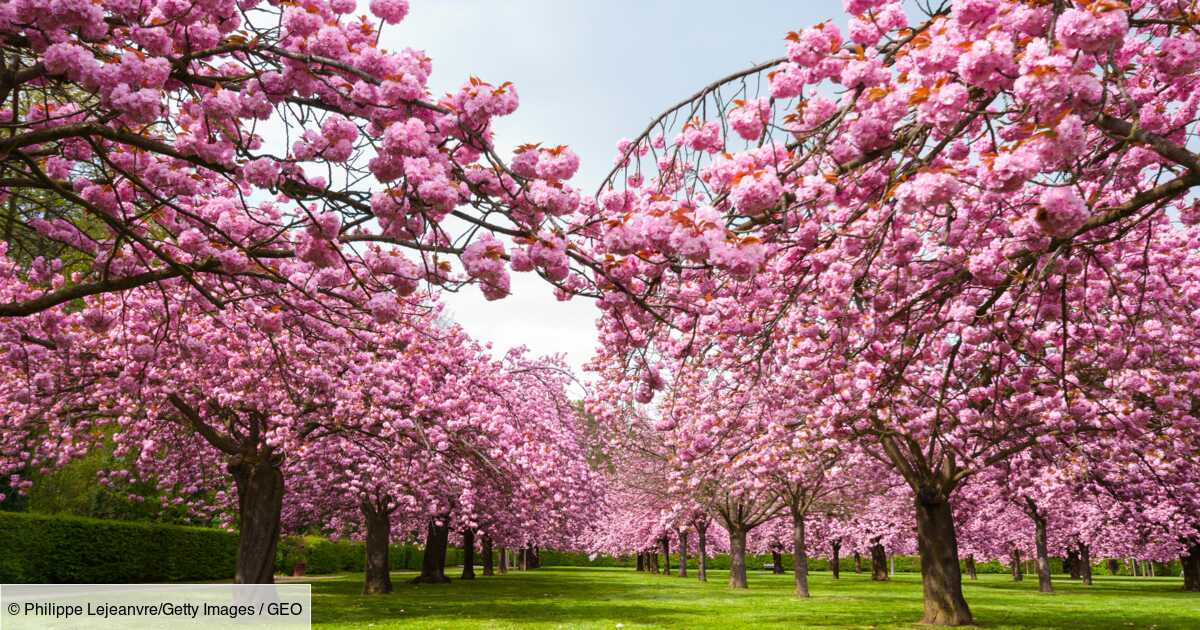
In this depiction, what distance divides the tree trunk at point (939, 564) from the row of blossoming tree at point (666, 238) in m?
0.05

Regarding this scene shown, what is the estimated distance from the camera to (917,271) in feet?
22.8

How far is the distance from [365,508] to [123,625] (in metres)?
7.47

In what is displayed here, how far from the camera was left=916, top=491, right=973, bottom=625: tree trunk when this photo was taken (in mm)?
13070

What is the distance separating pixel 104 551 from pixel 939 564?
2382 centimetres

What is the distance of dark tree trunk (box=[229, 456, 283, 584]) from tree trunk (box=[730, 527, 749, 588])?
17375 millimetres

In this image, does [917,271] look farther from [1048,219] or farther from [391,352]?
[391,352]

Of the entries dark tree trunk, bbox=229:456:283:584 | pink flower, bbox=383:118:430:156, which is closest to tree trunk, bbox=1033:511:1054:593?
dark tree trunk, bbox=229:456:283:584

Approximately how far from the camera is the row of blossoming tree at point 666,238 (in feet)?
12.3

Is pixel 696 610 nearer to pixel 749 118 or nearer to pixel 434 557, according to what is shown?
pixel 434 557

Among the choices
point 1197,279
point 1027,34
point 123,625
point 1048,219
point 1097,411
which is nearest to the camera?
point 1048,219

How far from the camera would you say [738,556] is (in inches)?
1068

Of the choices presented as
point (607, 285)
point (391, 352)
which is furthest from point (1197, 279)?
point (391, 352)

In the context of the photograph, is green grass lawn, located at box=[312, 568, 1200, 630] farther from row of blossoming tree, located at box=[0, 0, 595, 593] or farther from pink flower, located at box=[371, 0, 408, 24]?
pink flower, located at box=[371, 0, 408, 24]

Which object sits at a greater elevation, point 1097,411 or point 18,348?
point 18,348
